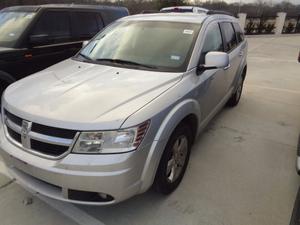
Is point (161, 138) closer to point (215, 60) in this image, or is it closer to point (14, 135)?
point (215, 60)

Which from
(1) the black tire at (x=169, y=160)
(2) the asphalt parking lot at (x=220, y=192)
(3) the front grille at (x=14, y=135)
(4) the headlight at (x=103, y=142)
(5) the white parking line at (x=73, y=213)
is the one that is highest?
(4) the headlight at (x=103, y=142)

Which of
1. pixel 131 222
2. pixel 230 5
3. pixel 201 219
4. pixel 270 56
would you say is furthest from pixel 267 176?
pixel 230 5

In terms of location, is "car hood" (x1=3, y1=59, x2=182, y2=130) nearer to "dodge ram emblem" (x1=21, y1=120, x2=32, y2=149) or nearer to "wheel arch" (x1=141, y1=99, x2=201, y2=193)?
"dodge ram emblem" (x1=21, y1=120, x2=32, y2=149)

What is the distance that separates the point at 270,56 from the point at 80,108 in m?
11.2

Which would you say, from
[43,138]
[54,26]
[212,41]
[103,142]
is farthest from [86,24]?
[103,142]

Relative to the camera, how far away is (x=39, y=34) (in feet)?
15.0

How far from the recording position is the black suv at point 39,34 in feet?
13.8

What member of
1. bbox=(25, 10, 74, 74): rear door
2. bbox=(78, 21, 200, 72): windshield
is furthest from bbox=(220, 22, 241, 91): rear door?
bbox=(25, 10, 74, 74): rear door

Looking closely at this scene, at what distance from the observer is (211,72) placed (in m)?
3.29

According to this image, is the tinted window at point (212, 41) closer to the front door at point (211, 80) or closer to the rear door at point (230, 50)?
the front door at point (211, 80)

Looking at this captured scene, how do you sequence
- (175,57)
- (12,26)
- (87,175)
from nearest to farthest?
(87,175) < (175,57) < (12,26)

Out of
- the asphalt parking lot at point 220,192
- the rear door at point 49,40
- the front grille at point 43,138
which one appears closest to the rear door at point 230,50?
the asphalt parking lot at point 220,192

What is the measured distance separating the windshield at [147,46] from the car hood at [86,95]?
0.18m

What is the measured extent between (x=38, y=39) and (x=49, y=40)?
0.85 feet
